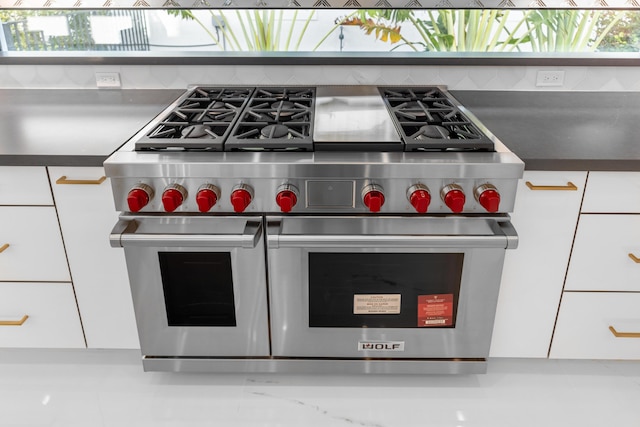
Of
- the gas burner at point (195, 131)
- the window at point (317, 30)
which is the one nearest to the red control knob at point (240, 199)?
the gas burner at point (195, 131)

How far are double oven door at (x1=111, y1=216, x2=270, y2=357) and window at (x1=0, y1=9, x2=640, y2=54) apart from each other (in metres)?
1.05

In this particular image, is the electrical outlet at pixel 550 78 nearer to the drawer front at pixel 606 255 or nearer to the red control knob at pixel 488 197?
the drawer front at pixel 606 255

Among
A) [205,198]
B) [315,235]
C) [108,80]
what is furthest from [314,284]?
[108,80]

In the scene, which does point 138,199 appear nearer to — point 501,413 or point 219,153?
point 219,153

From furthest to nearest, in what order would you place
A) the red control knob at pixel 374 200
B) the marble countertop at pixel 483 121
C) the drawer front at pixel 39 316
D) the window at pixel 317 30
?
1. the window at pixel 317 30
2. the drawer front at pixel 39 316
3. the marble countertop at pixel 483 121
4. the red control knob at pixel 374 200

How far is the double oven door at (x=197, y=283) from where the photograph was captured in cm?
140

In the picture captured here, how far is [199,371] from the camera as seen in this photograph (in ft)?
5.45

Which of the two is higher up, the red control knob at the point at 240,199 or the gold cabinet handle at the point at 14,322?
the red control knob at the point at 240,199

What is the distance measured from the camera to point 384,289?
1.52 metres

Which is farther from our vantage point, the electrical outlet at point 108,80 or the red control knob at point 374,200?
the electrical outlet at point 108,80

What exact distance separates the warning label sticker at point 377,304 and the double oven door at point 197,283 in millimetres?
286

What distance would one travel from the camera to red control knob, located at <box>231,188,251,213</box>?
132 cm

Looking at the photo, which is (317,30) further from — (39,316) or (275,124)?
(39,316)

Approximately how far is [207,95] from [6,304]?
991 mm
